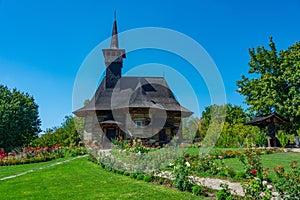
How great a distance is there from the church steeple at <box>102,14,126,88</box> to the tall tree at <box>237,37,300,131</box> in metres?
12.1

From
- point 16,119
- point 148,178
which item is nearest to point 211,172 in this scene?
point 148,178

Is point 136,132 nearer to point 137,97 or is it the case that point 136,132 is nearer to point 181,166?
point 137,97

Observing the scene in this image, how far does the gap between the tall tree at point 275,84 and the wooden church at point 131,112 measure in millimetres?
6461

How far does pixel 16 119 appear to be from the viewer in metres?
25.0

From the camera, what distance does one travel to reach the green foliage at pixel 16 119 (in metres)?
23.8

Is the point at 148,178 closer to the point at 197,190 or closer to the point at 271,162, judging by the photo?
the point at 197,190

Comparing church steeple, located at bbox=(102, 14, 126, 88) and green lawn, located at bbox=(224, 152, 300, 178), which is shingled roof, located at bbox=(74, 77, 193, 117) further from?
green lawn, located at bbox=(224, 152, 300, 178)

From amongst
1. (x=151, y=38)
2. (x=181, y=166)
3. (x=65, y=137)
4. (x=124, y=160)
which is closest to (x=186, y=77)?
(x=151, y=38)

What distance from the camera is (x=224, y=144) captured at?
18688 millimetres

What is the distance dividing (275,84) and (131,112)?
41.8 feet

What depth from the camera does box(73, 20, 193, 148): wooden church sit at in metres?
18.3

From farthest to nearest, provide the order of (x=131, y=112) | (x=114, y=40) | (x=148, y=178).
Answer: (x=114, y=40), (x=131, y=112), (x=148, y=178)

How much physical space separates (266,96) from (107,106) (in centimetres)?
1408

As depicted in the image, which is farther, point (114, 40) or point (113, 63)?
point (114, 40)
